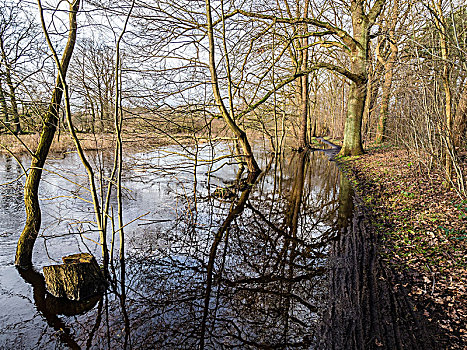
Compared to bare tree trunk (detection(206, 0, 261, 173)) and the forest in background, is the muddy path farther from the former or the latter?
bare tree trunk (detection(206, 0, 261, 173))

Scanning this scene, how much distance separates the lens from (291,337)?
349cm

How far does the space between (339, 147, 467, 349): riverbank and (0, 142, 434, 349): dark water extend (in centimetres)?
37

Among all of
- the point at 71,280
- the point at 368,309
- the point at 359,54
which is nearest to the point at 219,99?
the point at 359,54

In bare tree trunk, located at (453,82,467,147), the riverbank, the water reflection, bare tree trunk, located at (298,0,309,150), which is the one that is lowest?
the water reflection

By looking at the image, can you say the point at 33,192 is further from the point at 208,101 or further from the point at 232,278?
the point at 208,101

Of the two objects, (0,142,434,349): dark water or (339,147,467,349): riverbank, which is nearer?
(0,142,434,349): dark water

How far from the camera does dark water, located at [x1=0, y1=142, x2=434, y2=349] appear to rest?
356 centimetres

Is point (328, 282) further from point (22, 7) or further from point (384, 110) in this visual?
point (384, 110)

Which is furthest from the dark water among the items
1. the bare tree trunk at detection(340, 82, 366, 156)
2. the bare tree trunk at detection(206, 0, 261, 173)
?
the bare tree trunk at detection(340, 82, 366, 156)

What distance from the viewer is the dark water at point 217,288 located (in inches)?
140

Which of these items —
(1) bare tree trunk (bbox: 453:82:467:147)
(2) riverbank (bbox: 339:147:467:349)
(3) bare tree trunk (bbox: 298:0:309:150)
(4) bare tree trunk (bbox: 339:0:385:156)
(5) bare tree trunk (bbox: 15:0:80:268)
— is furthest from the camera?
(3) bare tree trunk (bbox: 298:0:309:150)

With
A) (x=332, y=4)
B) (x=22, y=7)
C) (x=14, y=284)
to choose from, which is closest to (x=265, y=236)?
(x=14, y=284)

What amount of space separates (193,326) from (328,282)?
2088mm

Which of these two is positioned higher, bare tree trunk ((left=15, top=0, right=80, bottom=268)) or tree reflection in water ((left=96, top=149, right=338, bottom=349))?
bare tree trunk ((left=15, top=0, right=80, bottom=268))
